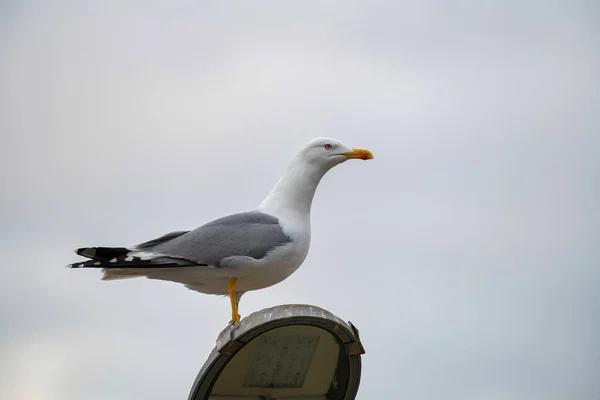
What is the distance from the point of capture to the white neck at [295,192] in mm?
8703

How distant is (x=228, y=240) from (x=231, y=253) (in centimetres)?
18

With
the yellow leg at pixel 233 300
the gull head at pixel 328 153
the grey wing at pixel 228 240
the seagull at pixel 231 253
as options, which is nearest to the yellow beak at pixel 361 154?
the gull head at pixel 328 153

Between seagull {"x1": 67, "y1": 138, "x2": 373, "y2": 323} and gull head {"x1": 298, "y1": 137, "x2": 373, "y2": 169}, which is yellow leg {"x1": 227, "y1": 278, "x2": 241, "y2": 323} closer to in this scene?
seagull {"x1": 67, "y1": 138, "x2": 373, "y2": 323}

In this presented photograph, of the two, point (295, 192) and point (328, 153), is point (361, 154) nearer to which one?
point (328, 153)

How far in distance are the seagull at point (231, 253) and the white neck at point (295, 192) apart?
1 cm

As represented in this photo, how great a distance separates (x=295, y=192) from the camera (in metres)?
8.76

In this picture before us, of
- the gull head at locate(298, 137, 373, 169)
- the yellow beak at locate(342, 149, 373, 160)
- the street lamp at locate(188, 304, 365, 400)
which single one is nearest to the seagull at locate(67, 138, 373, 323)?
the gull head at locate(298, 137, 373, 169)

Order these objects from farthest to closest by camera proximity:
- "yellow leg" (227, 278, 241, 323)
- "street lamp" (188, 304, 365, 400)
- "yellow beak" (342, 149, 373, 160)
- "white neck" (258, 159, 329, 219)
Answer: "yellow beak" (342, 149, 373, 160)
"white neck" (258, 159, 329, 219)
"yellow leg" (227, 278, 241, 323)
"street lamp" (188, 304, 365, 400)

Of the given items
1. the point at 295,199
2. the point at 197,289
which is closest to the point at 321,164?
the point at 295,199

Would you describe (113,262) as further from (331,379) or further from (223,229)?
(331,379)

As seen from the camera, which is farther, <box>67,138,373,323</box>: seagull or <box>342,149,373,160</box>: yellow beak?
<box>342,149,373,160</box>: yellow beak

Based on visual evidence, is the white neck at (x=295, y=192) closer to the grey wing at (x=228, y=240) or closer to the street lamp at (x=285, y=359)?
the grey wing at (x=228, y=240)

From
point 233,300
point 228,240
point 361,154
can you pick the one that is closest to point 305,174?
point 361,154

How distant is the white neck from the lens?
870cm
